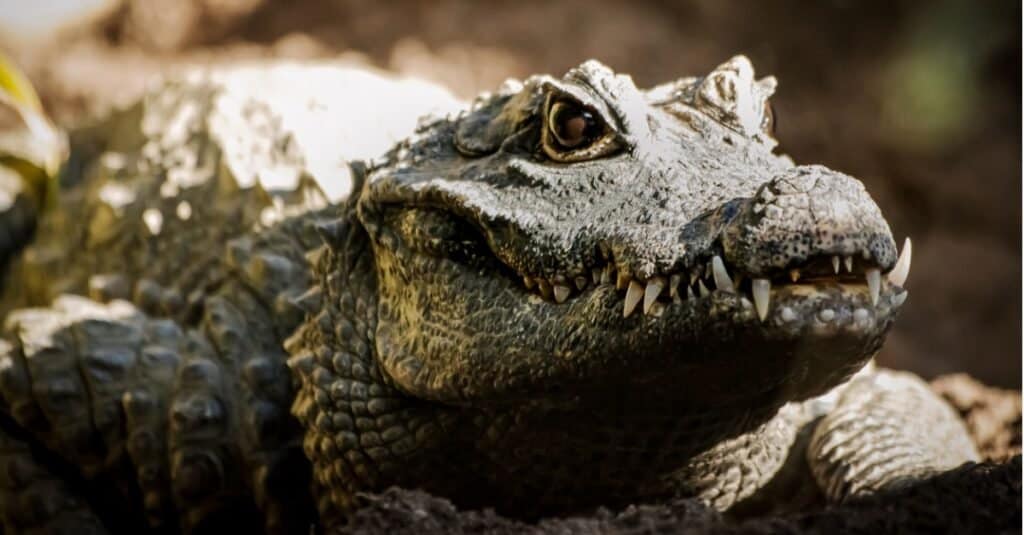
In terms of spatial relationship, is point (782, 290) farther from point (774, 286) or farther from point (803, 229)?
point (803, 229)

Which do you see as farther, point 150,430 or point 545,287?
point 150,430

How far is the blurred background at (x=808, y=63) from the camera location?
3.11 m

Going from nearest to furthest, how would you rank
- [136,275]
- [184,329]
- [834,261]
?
1. [834,261]
2. [184,329]
3. [136,275]

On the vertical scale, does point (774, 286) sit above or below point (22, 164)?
below

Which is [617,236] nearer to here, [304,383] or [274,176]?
[304,383]

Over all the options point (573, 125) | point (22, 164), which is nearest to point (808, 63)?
point (573, 125)

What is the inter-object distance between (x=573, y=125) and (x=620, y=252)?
17.1 inches

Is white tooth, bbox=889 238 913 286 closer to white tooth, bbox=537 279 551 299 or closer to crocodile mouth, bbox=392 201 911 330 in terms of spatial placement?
crocodile mouth, bbox=392 201 911 330

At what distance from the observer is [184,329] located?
10.5 feet

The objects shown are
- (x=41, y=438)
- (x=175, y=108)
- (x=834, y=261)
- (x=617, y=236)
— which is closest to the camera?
(x=834, y=261)

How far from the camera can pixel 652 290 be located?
6.25 feet

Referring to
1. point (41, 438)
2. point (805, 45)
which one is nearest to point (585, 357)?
point (41, 438)

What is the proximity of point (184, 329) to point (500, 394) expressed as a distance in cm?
130

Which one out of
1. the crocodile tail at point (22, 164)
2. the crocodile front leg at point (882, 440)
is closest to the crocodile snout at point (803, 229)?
the crocodile front leg at point (882, 440)
